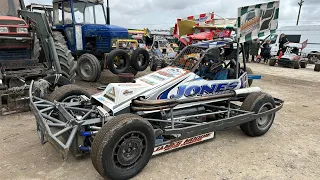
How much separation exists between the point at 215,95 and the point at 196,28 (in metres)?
8.26

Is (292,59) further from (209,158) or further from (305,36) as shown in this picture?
(209,158)

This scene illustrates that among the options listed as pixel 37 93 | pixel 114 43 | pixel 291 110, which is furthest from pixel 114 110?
pixel 114 43

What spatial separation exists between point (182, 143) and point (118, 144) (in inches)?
48.1

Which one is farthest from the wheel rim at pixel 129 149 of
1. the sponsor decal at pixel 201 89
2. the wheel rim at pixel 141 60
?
the wheel rim at pixel 141 60

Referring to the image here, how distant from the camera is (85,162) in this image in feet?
11.8

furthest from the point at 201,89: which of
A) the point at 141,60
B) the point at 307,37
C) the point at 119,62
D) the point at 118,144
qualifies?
the point at 307,37

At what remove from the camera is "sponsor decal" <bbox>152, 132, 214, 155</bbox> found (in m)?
3.70

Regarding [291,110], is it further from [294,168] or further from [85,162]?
[85,162]

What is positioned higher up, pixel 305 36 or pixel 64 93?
pixel 305 36

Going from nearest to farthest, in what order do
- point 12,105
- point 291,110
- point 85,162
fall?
1. point 85,162
2. point 12,105
3. point 291,110

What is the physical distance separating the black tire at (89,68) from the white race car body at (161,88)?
4.40 metres

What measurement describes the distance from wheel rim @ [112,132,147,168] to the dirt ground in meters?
0.28

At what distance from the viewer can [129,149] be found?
10.5ft

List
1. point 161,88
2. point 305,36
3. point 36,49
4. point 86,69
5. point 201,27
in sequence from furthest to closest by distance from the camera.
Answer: point 305,36 < point 201,27 < point 86,69 < point 36,49 < point 161,88
